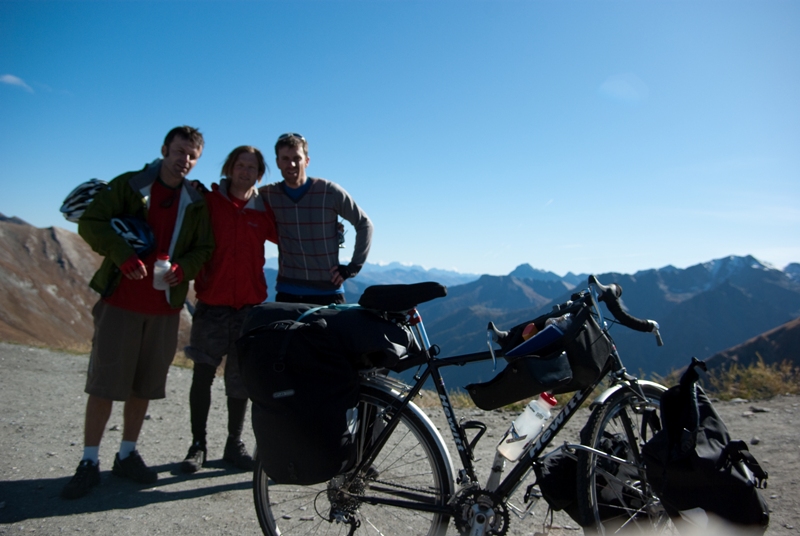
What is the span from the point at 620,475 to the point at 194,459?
3250 millimetres

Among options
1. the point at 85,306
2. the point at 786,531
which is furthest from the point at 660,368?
the point at 786,531

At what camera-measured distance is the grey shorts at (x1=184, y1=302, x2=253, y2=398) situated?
3938 millimetres

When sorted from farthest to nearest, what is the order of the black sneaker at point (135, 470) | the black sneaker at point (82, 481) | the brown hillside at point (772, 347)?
the brown hillside at point (772, 347)
the black sneaker at point (135, 470)
the black sneaker at point (82, 481)

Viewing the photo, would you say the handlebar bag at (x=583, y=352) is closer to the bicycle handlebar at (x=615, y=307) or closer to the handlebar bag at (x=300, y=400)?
the bicycle handlebar at (x=615, y=307)

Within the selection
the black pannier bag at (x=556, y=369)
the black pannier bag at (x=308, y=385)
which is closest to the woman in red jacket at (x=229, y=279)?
the black pannier bag at (x=308, y=385)

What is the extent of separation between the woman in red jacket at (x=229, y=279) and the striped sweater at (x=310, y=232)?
0.16m

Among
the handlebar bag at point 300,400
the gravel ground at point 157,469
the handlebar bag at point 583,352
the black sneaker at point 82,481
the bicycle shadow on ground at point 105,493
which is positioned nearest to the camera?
the handlebar bag at point 300,400

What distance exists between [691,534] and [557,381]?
2.83ft

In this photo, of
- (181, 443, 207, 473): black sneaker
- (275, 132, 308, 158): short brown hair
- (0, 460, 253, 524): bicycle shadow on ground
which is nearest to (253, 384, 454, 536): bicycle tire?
(0, 460, 253, 524): bicycle shadow on ground

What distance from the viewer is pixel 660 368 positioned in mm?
163125

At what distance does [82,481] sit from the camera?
3.44 m

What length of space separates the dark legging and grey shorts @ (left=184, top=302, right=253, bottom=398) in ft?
0.33

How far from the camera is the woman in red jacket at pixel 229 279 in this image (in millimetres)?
3938

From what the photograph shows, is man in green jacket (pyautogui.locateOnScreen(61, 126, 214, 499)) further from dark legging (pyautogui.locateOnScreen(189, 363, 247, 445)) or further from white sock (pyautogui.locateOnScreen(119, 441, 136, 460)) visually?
dark legging (pyautogui.locateOnScreen(189, 363, 247, 445))
